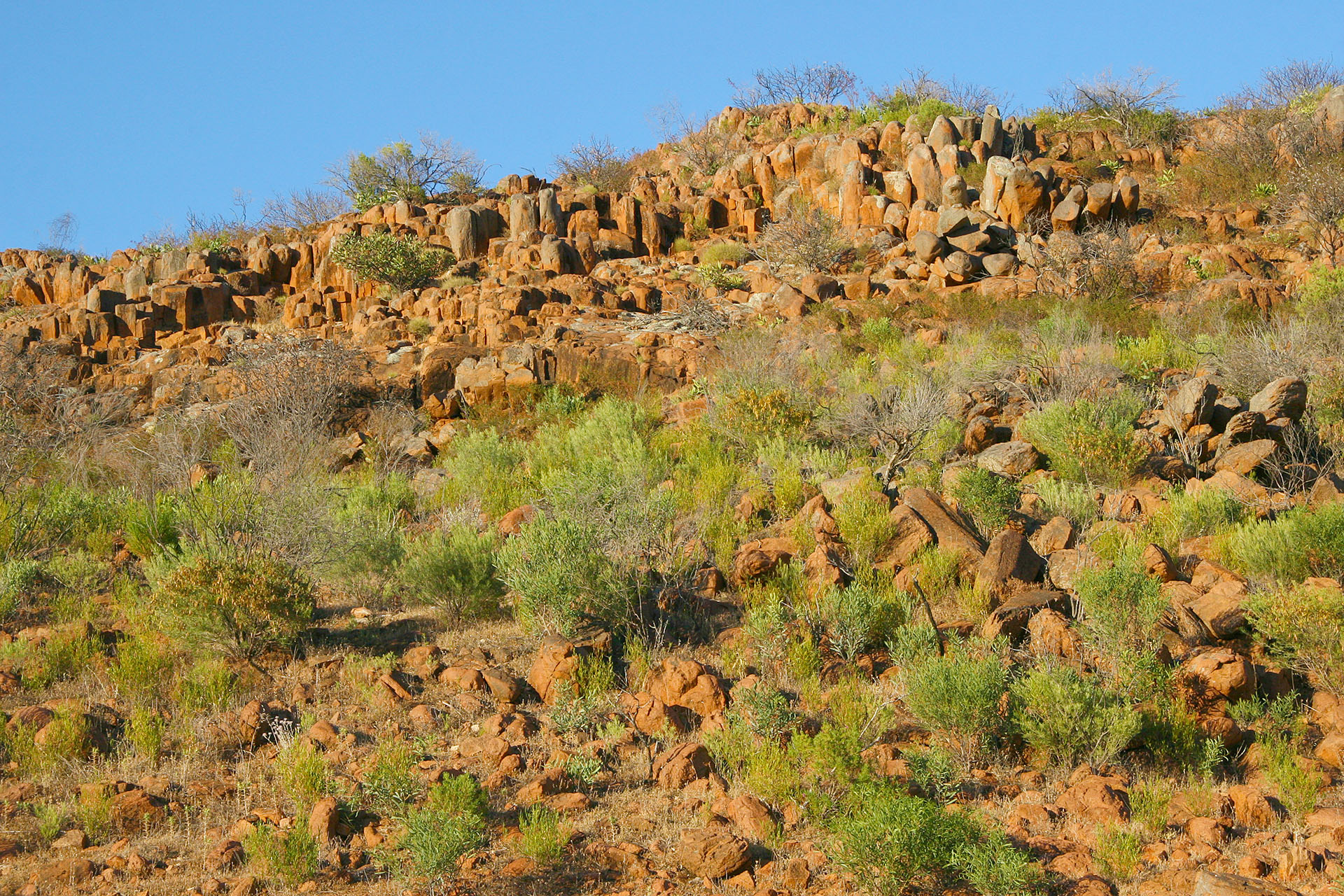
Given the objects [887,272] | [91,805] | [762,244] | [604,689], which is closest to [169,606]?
[91,805]

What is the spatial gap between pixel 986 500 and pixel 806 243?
1349 centimetres

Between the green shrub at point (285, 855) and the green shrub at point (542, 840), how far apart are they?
0.86 m

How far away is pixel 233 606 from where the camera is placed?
6.30m

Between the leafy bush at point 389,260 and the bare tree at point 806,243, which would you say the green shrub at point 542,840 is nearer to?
the bare tree at point 806,243

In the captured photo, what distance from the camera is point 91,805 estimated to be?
4.52m

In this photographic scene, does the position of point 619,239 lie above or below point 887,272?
above

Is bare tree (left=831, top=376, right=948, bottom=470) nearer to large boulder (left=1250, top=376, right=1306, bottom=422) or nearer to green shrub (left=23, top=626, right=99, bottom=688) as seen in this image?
large boulder (left=1250, top=376, right=1306, bottom=422)

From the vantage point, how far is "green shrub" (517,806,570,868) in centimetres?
412

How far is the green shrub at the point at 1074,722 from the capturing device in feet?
15.8

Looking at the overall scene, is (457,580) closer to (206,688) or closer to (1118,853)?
(206,688)

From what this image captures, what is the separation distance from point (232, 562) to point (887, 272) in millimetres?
15263

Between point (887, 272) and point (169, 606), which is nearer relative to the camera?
point (169, 606)

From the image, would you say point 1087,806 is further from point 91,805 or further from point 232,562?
point 232,562

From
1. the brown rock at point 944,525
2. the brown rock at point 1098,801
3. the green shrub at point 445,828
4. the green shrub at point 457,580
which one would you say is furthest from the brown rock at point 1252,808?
the green shrub at point 457,580
